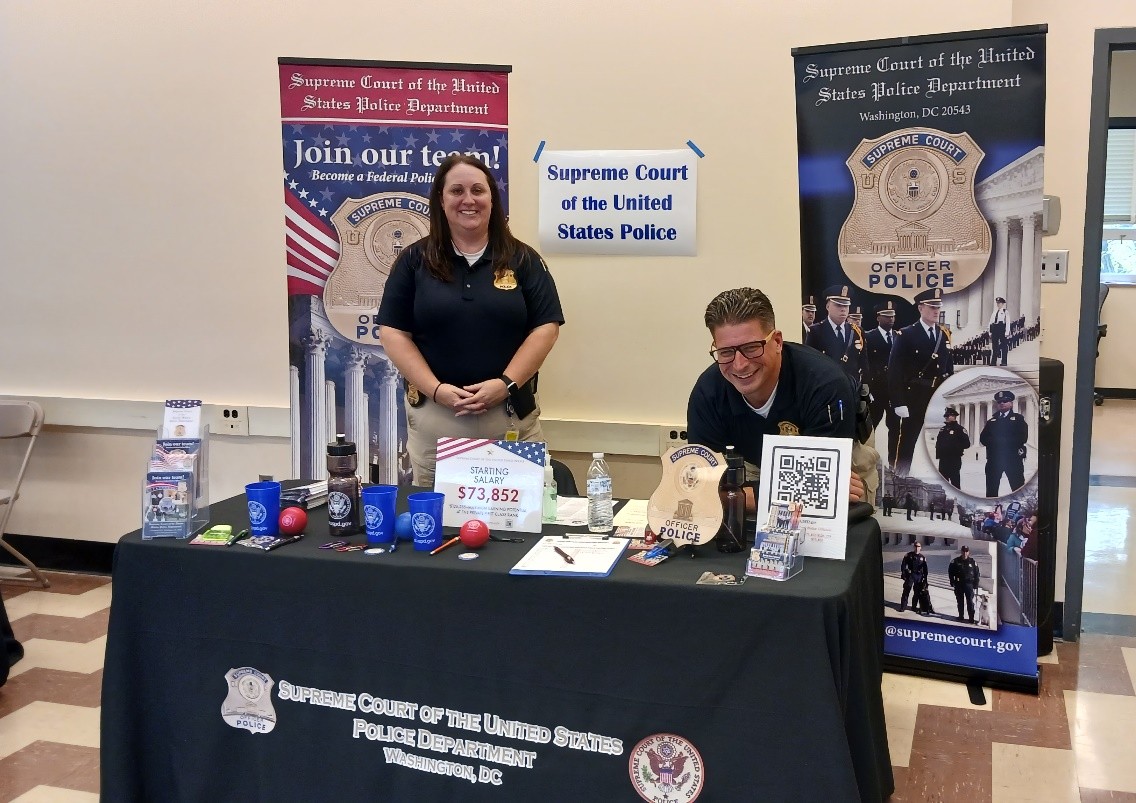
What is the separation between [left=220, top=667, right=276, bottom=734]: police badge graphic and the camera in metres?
1.99

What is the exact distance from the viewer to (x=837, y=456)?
6.00 feet

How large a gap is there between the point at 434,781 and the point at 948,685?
1832 millimetres

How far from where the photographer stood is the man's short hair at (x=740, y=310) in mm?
2072

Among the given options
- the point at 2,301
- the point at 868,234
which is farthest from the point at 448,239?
the point at 2,301

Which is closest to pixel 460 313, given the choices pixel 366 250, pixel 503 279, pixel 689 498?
pixel 503 279

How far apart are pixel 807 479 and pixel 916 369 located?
1213 mm

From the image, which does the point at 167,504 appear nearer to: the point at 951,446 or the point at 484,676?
the point at 484,676

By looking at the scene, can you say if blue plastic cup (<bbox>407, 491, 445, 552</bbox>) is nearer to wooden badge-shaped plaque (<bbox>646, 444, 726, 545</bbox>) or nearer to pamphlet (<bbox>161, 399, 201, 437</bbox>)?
wooden badge-shaped plaque (<bbox>646, 444, 726, 545</bbox>)

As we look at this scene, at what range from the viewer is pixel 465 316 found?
281 cm

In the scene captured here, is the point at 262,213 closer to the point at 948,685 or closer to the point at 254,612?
the point at 254,612

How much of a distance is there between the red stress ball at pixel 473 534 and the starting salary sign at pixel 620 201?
5.73 ft

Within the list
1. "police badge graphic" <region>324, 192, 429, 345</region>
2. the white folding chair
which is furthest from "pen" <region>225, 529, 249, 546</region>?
the white folding chair

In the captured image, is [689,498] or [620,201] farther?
[620,201]

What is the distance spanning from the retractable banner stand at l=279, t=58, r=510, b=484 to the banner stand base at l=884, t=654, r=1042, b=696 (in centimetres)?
180
